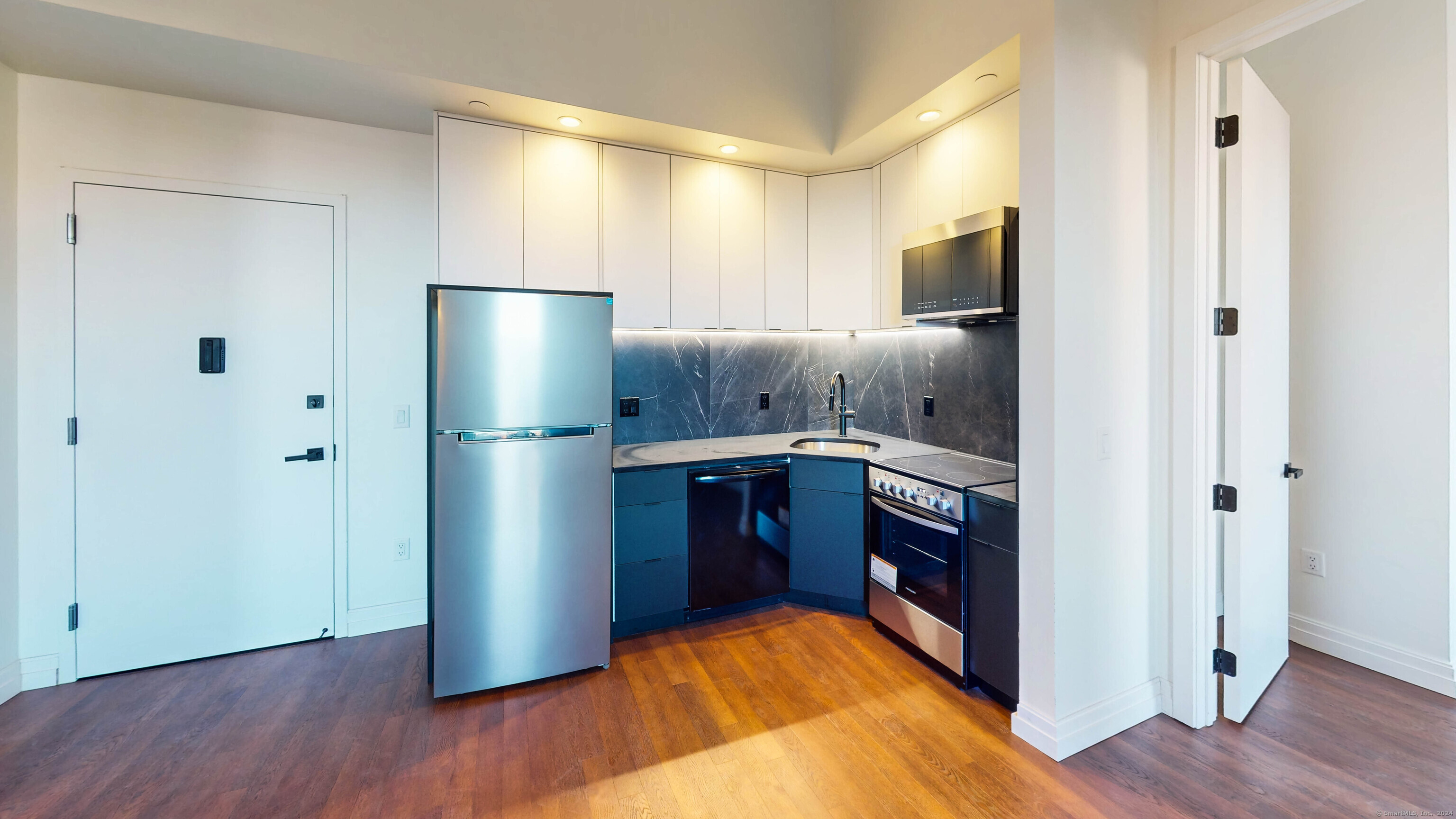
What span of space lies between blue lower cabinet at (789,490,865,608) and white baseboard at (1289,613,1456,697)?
2.04 meters

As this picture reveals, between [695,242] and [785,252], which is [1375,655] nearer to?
[785,252]

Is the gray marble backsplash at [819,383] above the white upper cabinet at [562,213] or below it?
below

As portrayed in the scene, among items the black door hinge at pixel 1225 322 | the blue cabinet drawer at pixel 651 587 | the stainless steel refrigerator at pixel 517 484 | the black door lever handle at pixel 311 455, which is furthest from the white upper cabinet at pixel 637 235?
the black door hinge at pixel 1225 322

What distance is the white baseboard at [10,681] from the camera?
2330 mm

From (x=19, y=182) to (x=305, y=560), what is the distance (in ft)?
6.26

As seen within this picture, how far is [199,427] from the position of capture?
8.71 feet

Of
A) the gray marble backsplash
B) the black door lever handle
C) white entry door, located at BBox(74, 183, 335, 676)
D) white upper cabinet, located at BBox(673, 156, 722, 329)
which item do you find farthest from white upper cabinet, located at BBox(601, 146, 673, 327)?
the black door lever handle

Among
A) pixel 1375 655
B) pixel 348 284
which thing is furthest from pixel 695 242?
pixel 1375 655

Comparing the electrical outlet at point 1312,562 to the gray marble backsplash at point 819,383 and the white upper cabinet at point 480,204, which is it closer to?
the gray marble backsplash at point 819,383

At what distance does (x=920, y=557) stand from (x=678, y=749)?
4.22 feet

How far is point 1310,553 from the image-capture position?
110 inches

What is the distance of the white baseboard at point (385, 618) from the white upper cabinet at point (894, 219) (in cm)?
290

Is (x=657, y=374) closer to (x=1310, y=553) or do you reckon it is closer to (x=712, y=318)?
(x=712, y=318)

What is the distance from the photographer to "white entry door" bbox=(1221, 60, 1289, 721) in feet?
6.78
